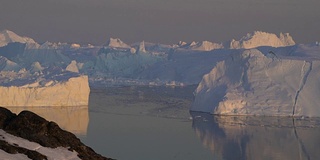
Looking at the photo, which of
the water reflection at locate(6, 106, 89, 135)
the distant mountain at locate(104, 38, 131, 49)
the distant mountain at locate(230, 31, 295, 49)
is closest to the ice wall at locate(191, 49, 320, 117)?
the water reflection at locate(6, 106, 89, 135)

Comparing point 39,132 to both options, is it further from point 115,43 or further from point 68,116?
point 115,43

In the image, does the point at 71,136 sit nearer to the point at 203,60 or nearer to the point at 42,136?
the point at 42,136

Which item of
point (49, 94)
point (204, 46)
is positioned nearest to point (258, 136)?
point (49, 94)

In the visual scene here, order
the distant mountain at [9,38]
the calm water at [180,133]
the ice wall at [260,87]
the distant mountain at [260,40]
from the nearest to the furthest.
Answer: the calm water at [180,133] < the ice wall at [260,87] < the distant mountain at [260,40] < the distant mountain at [9,38]

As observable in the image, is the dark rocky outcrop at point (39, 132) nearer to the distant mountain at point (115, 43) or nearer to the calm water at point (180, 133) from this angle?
the calm water at point (180, 133)

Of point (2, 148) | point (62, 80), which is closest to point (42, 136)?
point (2, 148)

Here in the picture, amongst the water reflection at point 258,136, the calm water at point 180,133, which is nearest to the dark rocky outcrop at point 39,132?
the calm water at point 180,133

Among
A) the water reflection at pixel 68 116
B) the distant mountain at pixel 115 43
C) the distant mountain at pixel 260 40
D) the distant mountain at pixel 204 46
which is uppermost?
the distant mountain at pixel 260 40
